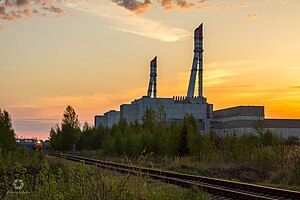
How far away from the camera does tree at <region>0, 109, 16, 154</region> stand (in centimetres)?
3061

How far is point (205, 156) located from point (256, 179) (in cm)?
993

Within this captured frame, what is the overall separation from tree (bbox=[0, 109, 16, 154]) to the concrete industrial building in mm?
73668

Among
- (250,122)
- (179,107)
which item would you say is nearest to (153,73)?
(179,107)

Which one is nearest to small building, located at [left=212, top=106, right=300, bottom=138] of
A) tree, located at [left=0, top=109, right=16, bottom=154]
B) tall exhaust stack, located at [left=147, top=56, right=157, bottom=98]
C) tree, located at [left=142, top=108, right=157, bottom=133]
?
tall exhaust stack, located at [left=147, top=56, right=157, bottom=98]

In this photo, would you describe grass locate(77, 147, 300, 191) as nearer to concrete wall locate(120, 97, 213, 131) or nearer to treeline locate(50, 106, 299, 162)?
treeline locate(50, 106, 299, 162)

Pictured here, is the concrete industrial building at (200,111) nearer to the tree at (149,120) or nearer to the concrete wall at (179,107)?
the concrete wall at (179,107)

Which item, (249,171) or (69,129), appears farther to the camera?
(69,129)

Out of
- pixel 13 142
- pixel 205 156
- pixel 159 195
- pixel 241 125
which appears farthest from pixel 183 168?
pixel 241 125

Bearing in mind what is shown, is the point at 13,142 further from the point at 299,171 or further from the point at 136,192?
the point at 136,192

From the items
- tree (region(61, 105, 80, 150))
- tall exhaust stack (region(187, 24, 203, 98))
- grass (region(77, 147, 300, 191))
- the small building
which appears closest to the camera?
grass (region(77, 147, 300, 191))

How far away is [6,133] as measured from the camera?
31094mm

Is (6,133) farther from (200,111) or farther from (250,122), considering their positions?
(200,111)

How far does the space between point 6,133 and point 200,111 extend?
89218mm

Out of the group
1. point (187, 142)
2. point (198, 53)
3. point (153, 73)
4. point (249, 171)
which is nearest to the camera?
point (249, 171)
